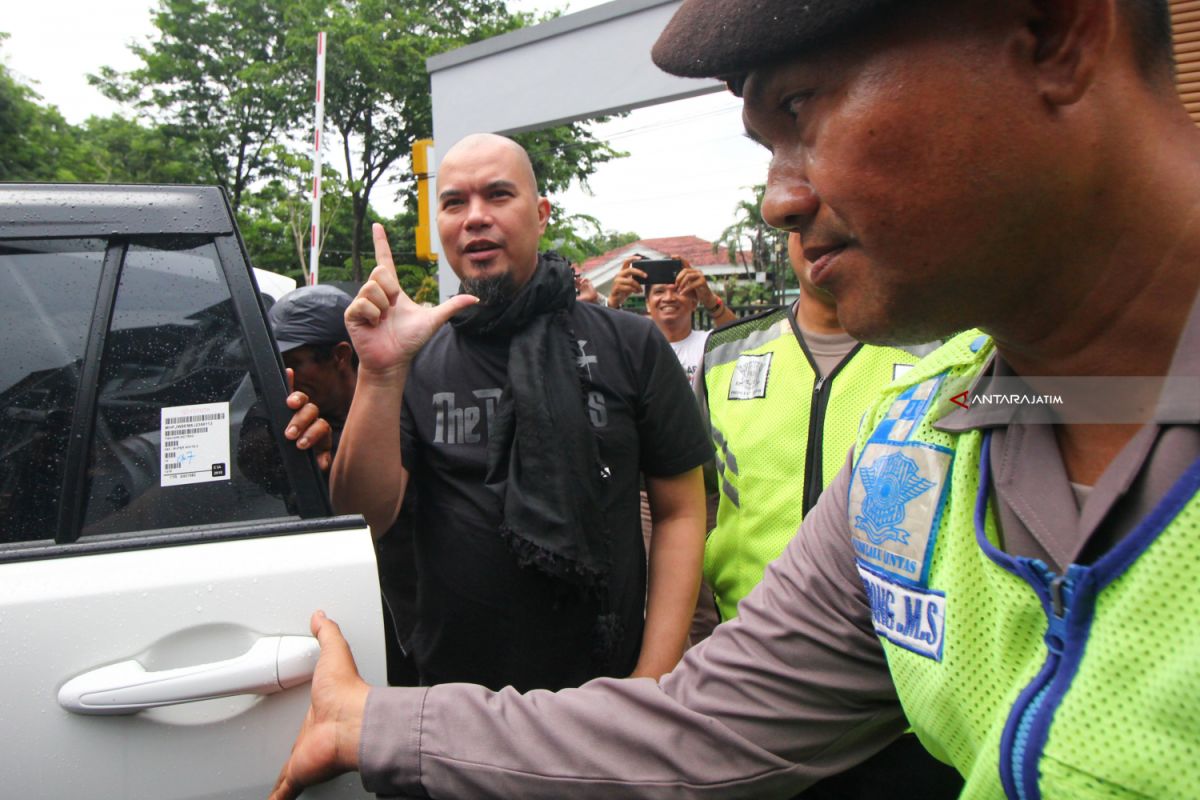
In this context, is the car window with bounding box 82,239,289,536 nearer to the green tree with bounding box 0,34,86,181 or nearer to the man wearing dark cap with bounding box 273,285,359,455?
the man wearing dark cap with bounding box 273,285,359,455

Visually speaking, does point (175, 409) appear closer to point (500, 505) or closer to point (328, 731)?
point (328, 731)

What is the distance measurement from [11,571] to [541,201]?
1.62 meters

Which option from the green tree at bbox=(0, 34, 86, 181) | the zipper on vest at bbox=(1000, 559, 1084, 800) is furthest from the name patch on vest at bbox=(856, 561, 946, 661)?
the green tree at bbox=(0, 34, 86, 181)

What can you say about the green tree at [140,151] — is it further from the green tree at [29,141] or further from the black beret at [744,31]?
the black beret at [744,31]

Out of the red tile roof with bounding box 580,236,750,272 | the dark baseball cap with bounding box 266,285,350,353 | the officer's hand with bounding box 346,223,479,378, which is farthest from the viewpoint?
the red tile roof with bounding box 580,236,750,272

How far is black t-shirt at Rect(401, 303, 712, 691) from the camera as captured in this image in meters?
1.81

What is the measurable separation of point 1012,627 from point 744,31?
26.3 inches

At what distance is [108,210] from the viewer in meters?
1.33

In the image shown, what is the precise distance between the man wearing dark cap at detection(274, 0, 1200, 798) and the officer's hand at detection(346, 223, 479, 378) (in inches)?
30.5

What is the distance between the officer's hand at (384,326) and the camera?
1594mm

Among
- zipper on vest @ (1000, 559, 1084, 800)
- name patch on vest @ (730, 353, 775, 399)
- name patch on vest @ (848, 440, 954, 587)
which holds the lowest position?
zipper on vest @ (1000, 559, 1084, 800)

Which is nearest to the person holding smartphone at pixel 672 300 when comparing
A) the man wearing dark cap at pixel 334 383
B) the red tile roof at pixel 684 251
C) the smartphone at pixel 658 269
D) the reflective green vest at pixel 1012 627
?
the smartphone at pixel 658 269

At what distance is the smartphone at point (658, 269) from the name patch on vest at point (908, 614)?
3567 mm


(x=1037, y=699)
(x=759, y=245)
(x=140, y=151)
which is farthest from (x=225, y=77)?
(x=1037, y=699)
